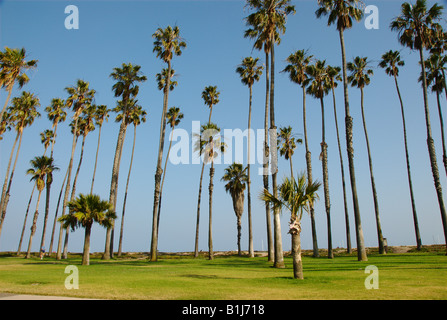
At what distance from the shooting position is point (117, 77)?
39.3 metres

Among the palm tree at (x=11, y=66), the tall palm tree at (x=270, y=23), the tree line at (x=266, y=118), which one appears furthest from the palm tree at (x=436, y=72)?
the palm tree at (x=11, y=66)

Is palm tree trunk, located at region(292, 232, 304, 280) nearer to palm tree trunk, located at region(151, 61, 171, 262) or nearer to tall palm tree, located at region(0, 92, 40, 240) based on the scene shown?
palm tree trunk, located at region(151, 61, 171, 262)

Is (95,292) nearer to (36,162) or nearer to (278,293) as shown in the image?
(278,293)

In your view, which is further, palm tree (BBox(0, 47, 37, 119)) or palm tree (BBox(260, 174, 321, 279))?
palm tree (BBox(0, 47, 37, 119))

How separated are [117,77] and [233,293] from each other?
35.4m

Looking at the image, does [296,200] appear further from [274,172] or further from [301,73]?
[301,73]

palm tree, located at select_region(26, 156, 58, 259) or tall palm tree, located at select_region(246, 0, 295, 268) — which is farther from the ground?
tall palm tree, located at select_region(246, 0, 295, 268)

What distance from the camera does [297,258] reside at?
1476 cm

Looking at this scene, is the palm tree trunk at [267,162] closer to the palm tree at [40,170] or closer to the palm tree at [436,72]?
the palm tree at [436,72]

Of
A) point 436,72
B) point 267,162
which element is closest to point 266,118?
point 267,162

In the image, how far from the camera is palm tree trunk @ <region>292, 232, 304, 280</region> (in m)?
14.6

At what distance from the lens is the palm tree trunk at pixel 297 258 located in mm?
14641

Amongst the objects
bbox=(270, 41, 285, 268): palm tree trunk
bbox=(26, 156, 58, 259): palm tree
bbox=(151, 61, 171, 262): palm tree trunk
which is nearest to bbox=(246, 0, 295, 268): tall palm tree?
bbox=(270, 41, 285, 268): palm tree trunk
